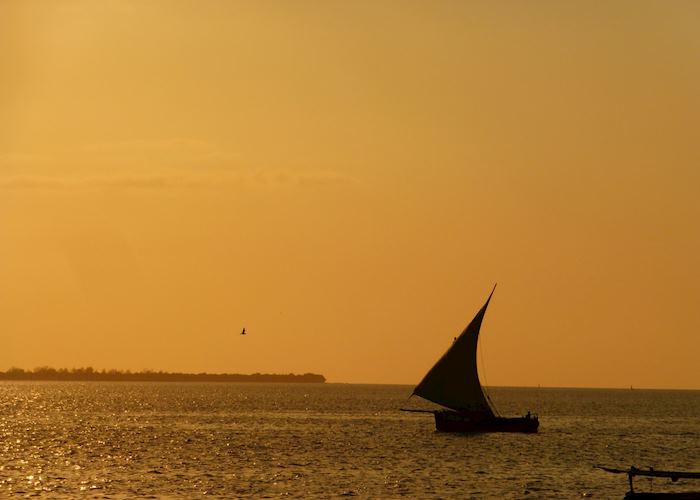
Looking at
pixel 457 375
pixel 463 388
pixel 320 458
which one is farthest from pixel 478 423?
pixel 320 458

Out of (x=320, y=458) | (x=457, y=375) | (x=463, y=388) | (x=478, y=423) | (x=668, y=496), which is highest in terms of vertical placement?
(x=457, y=375)

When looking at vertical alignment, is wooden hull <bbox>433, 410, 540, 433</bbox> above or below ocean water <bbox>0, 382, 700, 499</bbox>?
above

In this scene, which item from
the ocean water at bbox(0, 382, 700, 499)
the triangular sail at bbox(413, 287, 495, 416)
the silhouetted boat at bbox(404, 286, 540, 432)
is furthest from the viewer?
the silhouetted boat at bbox(404, 286, 540, 432)

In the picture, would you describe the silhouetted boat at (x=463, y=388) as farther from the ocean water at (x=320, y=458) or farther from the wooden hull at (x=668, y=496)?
the wooden hull at (x=668, y=496)

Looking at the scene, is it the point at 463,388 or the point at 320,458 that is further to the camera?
the point at 463,388

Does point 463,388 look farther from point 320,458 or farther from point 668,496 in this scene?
point 668,496

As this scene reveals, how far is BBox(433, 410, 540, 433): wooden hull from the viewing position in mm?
114188

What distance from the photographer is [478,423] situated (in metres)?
114

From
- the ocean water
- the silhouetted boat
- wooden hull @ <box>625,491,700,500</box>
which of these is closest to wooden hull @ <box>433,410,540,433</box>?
the silhouetted boat

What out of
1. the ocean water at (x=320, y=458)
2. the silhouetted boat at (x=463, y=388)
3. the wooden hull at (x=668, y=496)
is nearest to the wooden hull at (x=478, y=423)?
the silhouetted boat at (x=463, y=388)

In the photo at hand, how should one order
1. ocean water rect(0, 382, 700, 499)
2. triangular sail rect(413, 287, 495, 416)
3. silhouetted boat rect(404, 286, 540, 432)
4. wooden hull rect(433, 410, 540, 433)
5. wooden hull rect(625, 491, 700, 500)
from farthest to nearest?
wooden hull rect(433, 410, 540, 433), silhouetted boat rect(404, 286, 540, 432), triangular sail rect(413, 287, 495, 416), ocean water rect(0, 382, 700, 499), wooden hull rect(625, 491, 700, 500)

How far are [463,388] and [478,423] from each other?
3.87 metres

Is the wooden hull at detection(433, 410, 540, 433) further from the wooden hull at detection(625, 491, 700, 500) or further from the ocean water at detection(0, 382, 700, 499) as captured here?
the wooden hull at detection(625, 491, 700, 500)

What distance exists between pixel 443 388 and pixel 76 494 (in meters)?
51.0
